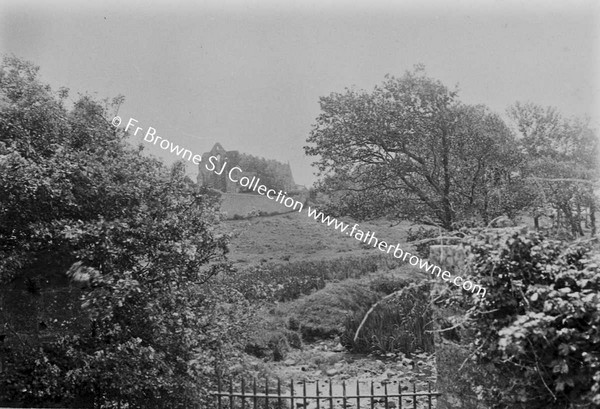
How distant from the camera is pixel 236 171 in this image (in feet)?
16.7

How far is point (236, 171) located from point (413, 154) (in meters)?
2.43

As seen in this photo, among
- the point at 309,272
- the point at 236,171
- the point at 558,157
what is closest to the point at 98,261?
the point at 236,171

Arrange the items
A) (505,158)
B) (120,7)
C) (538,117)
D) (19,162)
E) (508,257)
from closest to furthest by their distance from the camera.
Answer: (508,257) → (19,162) → (120,7) → (538,117) → (505,158)

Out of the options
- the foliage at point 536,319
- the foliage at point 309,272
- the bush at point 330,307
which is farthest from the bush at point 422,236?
the foliage at point 536,319

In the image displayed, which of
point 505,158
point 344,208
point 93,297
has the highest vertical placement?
point 505,158

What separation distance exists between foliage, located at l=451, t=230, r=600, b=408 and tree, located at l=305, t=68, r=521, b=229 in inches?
125

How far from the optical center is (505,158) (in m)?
5.80

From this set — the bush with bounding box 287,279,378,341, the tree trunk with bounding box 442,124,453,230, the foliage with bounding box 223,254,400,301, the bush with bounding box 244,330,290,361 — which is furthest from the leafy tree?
the tree trunk with bounding box 442,124,453,230

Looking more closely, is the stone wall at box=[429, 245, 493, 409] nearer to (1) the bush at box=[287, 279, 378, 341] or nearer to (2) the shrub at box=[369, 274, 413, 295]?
(2) the shrub at box=[369, 274, 413, 295]

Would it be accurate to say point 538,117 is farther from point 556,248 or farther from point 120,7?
point 120,7

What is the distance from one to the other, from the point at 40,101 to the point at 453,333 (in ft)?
11.9

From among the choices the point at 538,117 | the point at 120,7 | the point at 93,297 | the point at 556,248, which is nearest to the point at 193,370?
the point at 93,297

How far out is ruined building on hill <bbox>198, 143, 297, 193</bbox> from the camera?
4.98m

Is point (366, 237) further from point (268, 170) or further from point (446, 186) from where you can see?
point (268, 170)
